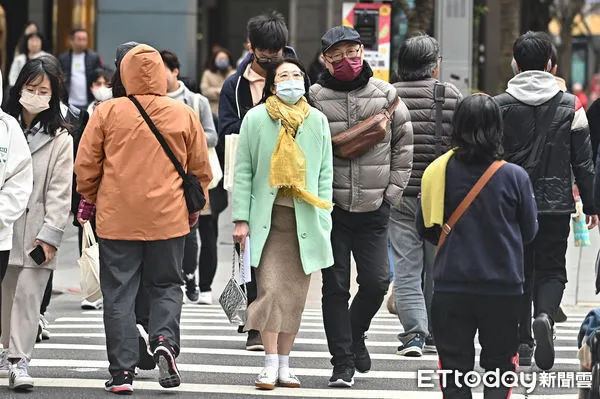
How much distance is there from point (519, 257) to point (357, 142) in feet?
6.37

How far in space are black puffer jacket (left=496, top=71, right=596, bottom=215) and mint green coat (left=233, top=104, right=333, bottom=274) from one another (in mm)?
1282

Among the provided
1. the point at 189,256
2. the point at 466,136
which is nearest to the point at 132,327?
the point at 466,136

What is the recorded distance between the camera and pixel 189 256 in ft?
41.8

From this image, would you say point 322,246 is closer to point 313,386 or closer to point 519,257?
point 313,386

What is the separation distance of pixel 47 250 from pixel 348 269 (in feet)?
5.69

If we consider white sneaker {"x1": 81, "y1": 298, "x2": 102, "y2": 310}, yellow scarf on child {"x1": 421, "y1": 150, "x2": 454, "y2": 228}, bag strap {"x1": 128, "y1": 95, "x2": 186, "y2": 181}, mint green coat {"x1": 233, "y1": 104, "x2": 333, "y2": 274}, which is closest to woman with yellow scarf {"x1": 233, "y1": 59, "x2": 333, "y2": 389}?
mint green coat {"x1": 233, "y1": 104, "x2": 333, "y2": 274}

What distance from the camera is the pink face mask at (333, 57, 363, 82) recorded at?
8758mm

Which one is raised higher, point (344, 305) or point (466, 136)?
point (466, 136)

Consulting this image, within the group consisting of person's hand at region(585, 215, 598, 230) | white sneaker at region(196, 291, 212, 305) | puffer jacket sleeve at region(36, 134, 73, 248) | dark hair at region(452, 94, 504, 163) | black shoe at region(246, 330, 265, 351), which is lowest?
white sneaker at region(196, 291, 212, 305)

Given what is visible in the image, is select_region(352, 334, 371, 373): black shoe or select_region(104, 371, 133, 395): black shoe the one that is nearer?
select_region(104, 371, 133, 395): black shoe

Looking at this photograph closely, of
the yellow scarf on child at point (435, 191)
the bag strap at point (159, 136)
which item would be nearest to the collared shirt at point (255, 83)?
the bag strap at point (159, 136)

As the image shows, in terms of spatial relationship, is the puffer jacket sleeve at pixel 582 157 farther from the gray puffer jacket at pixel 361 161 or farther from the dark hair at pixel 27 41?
the dark hair at pixel 27 41

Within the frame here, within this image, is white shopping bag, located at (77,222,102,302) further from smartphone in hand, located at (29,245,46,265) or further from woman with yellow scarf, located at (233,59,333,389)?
woman with yellow scarf, located at (233,59,333,389)

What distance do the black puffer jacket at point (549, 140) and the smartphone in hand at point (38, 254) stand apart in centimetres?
283
